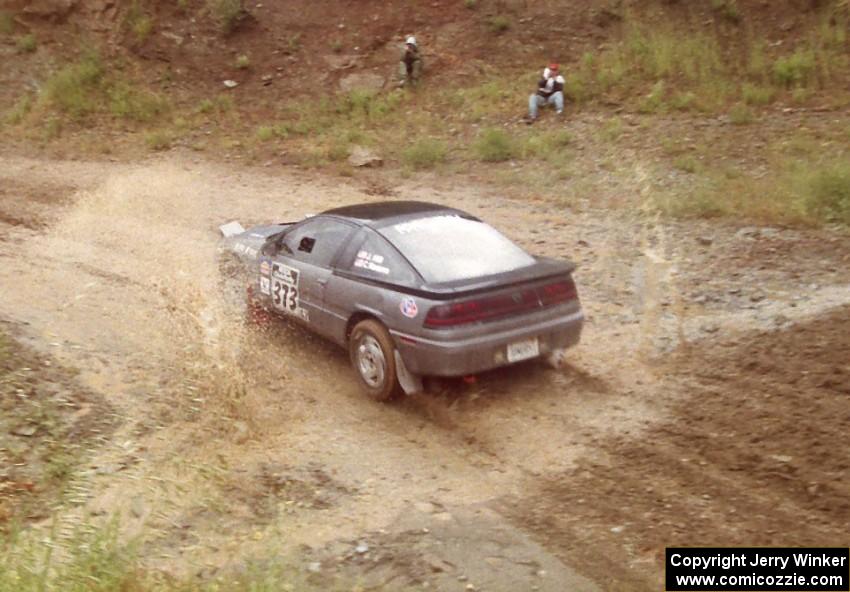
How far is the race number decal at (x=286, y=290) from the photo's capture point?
7.69 meters

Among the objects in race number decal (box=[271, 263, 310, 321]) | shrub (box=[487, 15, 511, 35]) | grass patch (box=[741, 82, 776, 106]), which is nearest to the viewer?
race number decal (box=[271, 263, 310, 321])

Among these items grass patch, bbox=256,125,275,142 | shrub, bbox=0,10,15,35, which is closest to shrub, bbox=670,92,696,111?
grass patch, bbox=256,125,275,142

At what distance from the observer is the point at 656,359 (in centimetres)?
753

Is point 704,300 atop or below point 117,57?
below

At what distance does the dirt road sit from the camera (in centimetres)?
487

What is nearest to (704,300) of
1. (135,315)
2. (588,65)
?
(135,315)

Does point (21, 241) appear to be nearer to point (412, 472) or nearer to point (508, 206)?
point (508, 206)

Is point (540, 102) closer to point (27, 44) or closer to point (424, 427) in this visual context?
point (424, 427)

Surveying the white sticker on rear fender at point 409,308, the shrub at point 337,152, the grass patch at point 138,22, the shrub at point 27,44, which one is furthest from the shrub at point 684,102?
the shrub at point 27,44

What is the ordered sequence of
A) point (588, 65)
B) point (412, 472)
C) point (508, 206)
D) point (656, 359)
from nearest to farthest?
point (412, 472), point (656, 359), point (508, 206), point (588, 65)

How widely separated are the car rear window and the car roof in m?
0.12

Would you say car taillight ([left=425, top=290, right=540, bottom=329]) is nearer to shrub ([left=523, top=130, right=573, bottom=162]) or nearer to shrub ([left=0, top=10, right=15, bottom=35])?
shrub ([left=523, top=130, right=573, bottom=162])

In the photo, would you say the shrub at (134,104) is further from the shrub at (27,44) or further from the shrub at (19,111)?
the shrub at (27,44)

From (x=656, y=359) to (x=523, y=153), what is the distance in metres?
8.61
